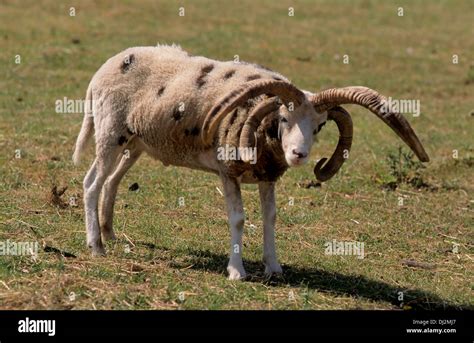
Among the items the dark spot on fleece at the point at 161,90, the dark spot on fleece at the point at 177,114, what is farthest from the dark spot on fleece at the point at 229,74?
the dark spot on fleece at the point at 161,90

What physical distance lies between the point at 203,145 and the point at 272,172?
74 cm

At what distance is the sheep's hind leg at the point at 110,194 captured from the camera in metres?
10.3

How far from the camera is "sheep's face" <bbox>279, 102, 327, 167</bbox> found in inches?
331

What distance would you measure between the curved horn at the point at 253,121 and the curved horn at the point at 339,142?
2.14ft

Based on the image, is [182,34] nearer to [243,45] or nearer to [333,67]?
[243,45]

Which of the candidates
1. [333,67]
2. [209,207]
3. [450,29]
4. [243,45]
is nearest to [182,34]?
[243,45]

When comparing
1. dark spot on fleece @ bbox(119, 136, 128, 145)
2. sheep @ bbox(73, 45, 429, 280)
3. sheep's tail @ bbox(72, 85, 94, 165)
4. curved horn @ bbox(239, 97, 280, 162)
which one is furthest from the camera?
sheep's tail @ bbox(72, 85, 94, 165)

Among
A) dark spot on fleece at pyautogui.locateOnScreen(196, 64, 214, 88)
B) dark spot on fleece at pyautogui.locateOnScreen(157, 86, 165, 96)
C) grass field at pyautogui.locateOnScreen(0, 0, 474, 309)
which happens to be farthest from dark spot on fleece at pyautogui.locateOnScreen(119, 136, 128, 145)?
grass field at pyautogui.locateOnScreen(0, 0, 474, 309)

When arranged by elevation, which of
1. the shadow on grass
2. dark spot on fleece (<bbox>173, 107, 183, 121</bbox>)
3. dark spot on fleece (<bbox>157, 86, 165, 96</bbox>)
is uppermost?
dark spot on fleece (<bbox>157, 86, 165, 96</bbox>)

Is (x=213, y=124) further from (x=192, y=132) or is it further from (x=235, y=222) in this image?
(x=235, y=222)

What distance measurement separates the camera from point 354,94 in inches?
337

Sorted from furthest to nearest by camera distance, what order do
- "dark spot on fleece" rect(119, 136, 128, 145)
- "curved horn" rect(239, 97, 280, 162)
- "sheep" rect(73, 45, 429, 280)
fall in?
1. "dark spot on fleece" rect(119, 136, 128, 145)
2. "curved horn" rect(239, 97, 280, 162)
3. "sheep" rect(73, 45, 429, 280)

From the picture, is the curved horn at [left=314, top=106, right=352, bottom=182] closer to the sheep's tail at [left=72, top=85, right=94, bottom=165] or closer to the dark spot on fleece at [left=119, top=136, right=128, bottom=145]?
the dark spot on fleece at [left=119, top=136, right=128, bottom=145]

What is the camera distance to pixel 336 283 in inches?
369
